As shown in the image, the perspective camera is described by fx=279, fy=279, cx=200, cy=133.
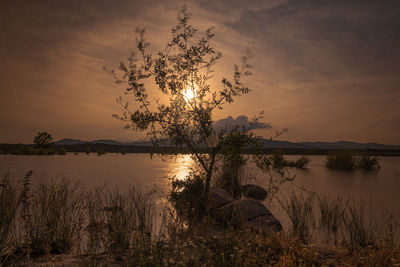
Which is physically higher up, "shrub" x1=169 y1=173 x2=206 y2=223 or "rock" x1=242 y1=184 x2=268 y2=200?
"shrub" x1=169 y1=173 x2=206 y2=223

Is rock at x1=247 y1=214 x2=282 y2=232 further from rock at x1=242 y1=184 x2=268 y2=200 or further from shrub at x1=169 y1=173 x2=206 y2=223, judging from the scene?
rock at x1=242 y1=184 x2=268 y2=200

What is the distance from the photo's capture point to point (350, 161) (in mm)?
28938

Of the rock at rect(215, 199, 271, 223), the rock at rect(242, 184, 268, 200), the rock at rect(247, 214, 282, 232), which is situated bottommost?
the rock at rect(242, 184, 268, 200)

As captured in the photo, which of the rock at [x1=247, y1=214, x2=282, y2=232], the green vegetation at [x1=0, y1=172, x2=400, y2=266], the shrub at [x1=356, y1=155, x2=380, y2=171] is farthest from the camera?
the shrub at [x1=356, y1=155, x2=380, y2=171]

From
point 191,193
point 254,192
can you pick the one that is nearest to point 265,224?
point 191,193

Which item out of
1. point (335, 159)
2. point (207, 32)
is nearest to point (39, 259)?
point (207, 32)

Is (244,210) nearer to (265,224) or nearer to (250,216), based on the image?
(250,216)

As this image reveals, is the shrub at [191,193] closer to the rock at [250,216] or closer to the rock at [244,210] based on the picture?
the rock at [250,216]

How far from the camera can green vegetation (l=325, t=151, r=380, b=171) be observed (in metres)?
29.0

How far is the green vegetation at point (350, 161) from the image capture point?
29.0m

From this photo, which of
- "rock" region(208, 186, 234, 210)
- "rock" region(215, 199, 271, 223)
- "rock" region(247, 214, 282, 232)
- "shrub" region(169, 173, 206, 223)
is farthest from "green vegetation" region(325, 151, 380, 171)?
"rock" region(247, 214, 282, 232)

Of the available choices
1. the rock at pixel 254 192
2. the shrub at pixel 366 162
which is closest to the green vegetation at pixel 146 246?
the rock at pixel 254 192

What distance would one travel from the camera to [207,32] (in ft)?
26.5

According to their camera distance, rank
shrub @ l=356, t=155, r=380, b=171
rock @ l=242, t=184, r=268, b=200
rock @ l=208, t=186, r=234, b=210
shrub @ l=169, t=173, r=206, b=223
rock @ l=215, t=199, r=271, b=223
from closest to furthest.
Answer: rock @ l=215, t=199, r=271, b=223 < rock @ l=208, t=186, r=234, b=210 < shrub @ l=169, t=173, r=206, b=223 < rock @ l=242, t=184, r=268, b=200 < shrub @ l=356, t=155, r=380, b=171
